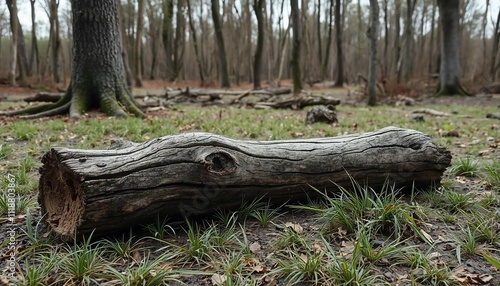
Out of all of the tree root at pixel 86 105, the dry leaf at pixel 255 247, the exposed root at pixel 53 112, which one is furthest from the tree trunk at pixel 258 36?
the dry leaf at pixel 255 247

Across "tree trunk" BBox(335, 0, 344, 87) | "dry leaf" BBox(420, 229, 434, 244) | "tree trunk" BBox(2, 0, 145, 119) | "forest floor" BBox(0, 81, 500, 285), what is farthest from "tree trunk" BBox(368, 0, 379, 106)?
"tree trunk" BBox(335, 0, 344, 87)

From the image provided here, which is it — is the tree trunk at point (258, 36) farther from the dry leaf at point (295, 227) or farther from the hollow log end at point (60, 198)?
the hollow log end at point (60, 198)

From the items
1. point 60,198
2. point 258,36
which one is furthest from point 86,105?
A: point 258,36

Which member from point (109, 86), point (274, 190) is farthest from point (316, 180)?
point (109, 86)

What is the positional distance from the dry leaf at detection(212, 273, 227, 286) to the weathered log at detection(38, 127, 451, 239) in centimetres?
61

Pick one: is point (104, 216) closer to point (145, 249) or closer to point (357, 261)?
point (145, 249)

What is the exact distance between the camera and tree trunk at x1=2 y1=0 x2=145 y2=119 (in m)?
6.95

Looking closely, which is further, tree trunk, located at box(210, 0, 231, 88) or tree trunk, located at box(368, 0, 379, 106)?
tree trunk, located at box(210, 0, 231, 88)

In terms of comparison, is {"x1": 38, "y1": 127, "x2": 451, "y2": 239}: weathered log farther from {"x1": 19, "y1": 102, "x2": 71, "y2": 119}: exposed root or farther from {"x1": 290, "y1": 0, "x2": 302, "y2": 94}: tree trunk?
{"x1": 290, "y1": 0, "x2": 302, "y2": 94}: tree trunk

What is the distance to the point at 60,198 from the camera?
2.34 meters

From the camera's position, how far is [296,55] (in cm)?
1402

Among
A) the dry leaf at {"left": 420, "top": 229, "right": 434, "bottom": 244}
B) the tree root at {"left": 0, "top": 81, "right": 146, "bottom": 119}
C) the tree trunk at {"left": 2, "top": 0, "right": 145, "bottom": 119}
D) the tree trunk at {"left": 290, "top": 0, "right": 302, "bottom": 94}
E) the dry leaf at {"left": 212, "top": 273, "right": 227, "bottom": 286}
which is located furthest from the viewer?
the tree trunk at {"left": 290, "top": 0, "right": 302, "bottom": 94}

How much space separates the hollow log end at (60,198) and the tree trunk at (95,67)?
489 cm

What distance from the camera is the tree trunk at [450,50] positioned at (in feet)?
47.9
